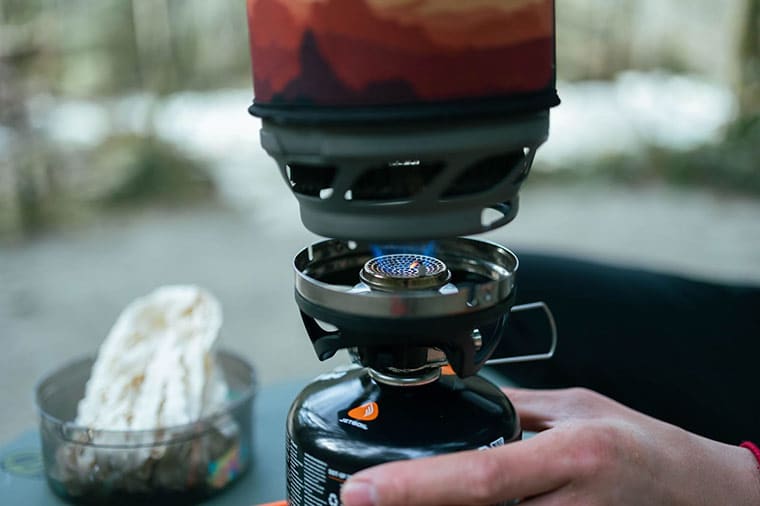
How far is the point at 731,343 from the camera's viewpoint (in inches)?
48.4

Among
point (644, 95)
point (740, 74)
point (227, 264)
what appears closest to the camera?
point (227, 264)

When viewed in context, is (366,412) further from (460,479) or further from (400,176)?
(400,176)

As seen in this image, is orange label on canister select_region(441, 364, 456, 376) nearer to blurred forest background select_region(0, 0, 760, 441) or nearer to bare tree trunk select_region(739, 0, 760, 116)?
blurred forest background select_region(0, 0, 760, 441)

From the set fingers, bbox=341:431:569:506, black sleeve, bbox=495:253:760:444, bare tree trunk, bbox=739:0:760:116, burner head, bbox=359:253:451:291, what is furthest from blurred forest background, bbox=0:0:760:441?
fingers, bbox=341:431:569:506

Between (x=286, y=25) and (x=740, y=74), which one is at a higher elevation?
(x=286, y=25)

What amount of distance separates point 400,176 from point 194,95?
520cm

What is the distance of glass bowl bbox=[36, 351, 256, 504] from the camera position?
0.94m

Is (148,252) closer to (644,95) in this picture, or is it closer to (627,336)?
(627,336)

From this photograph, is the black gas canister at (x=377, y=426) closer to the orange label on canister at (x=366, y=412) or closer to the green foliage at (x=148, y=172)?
the orange label on canister at (x=366, y=412)

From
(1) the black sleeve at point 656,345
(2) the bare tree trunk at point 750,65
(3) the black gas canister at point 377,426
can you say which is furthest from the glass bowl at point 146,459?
(2) the bare tree trunk at point 750,65

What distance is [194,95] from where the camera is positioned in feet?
18.3

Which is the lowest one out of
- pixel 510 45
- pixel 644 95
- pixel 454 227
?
pixel 644 95

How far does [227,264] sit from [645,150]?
3062 mm

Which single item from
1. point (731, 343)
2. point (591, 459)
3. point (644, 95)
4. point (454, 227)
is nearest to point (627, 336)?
point (731, 343)
